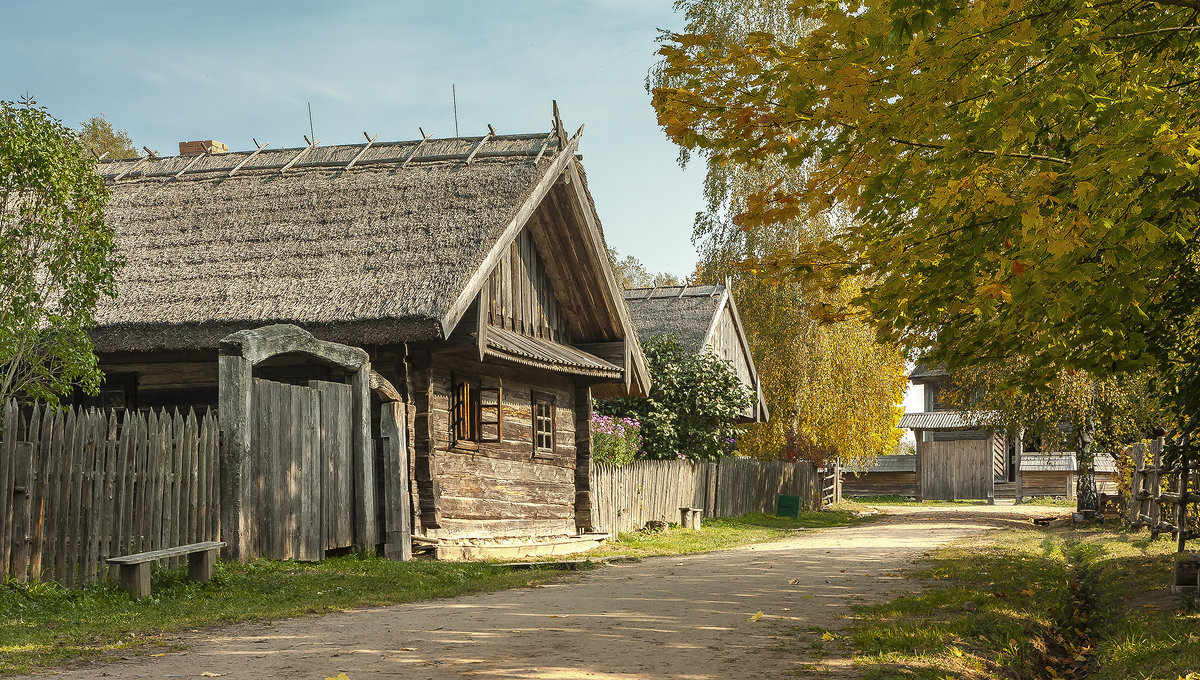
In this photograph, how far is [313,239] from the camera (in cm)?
1502

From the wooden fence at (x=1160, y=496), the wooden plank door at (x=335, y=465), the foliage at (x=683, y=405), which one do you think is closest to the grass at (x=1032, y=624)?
the wooden fence at (x=1160, y=496)

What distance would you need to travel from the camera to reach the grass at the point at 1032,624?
21.9ft

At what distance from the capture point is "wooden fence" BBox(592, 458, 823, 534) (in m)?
19.7

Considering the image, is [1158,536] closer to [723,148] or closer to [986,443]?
[723,148]

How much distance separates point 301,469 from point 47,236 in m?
3.64

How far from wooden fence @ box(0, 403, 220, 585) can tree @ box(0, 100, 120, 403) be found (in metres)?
1.48

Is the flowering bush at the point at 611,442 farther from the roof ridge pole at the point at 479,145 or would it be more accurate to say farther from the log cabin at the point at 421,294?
the roof ridge pole at the point at 479,145

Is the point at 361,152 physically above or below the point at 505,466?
above

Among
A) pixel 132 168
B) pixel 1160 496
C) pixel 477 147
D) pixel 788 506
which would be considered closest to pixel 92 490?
pixel 477 147

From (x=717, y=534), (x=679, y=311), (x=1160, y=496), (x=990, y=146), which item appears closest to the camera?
(x=990, y=146)

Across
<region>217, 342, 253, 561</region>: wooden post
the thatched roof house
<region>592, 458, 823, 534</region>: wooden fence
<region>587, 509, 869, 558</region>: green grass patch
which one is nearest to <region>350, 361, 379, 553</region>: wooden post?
<region>217, 342, 253, 561</region>: wooden post

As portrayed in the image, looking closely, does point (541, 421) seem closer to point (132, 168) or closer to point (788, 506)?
point (132, 168)

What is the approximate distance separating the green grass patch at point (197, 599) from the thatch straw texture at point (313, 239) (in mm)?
3012

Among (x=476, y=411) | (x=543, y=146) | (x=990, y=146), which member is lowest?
(x=476, y=411)
